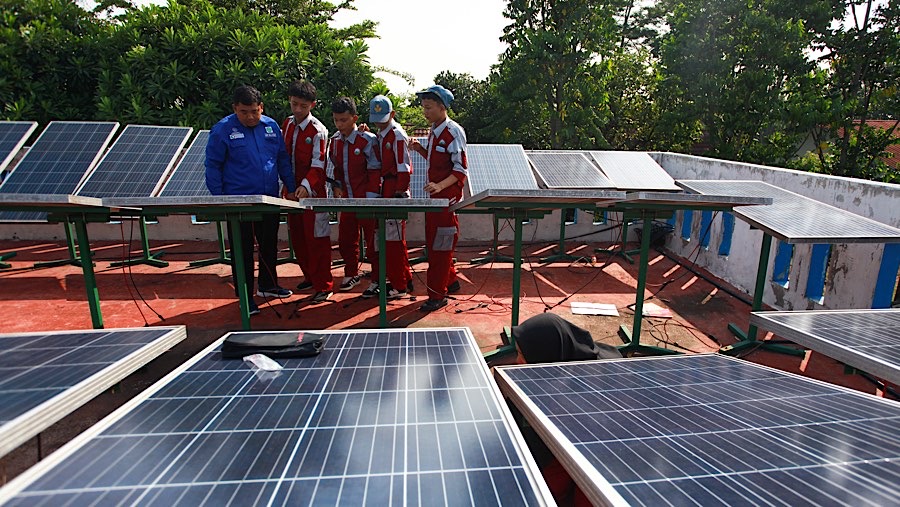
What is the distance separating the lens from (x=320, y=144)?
5.56m

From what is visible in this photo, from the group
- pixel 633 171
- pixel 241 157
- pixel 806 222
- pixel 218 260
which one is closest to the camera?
pixel 806 222

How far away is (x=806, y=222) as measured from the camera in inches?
166

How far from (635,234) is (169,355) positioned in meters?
8.51

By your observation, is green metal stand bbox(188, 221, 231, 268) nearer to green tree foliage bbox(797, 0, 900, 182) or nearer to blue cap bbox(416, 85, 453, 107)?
blue cap bbox(416, 85, 453, 107)

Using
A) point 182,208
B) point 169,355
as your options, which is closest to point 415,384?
point 182,208

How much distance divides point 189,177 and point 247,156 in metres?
3.32

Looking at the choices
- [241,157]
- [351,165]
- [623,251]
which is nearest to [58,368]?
[241,157]

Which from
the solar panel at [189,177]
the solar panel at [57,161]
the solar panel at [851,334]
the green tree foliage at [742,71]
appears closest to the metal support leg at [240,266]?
the solar panel at [189,177]

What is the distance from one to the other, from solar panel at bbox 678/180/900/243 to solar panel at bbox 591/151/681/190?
5.86ft

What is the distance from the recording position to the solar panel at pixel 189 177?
22.9ft

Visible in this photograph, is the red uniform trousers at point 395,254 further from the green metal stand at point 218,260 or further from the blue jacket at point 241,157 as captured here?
the green metal stand at point 218,260

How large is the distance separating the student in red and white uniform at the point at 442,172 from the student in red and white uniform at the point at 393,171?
33cm

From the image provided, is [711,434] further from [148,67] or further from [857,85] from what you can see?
[857,85]

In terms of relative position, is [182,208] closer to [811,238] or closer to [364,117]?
[811,238]
